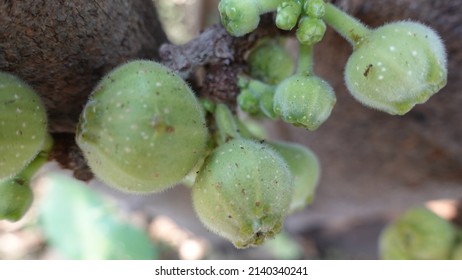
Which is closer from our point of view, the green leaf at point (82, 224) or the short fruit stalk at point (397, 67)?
the short fruit stalk at point (397, 67)

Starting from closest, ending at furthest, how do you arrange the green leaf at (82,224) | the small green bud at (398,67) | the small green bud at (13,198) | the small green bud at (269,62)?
the small green bud at (398,67) → the small green bud at (13,198) → the small green bud at (269,62) → the green leaf at (82,224)

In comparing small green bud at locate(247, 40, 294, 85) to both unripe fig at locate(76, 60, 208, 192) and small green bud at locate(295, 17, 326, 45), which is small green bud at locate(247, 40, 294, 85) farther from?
unripe fig at locate(76, 60, 208, 192)

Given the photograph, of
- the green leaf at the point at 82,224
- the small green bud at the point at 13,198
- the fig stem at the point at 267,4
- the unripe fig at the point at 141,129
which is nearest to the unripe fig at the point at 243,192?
the unripe fig at the point at 141,129

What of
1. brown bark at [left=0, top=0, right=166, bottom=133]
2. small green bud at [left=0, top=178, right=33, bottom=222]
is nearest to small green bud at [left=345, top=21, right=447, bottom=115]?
brown bark at [left=0, top=0, right=166, bottom=133]

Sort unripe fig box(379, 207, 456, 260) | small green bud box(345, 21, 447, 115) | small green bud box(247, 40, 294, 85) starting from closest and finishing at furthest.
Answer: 1. small green bud box(345, 21, 447, 115)
2. small green bud box(247, 40, 294, 85)
3. unripe fig box(379, 207, 456, 260)

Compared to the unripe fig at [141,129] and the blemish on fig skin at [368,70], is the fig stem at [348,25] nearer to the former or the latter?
the blemish on fig skin at [368,70]
